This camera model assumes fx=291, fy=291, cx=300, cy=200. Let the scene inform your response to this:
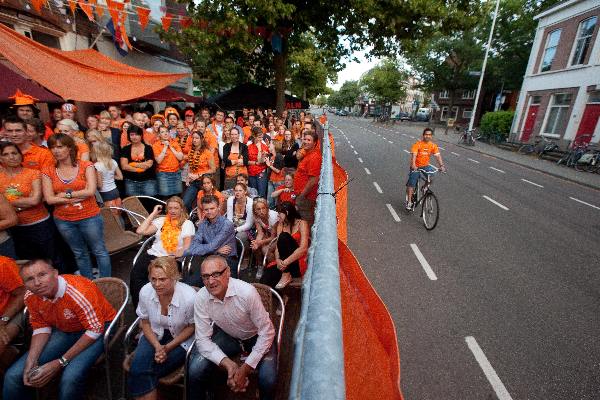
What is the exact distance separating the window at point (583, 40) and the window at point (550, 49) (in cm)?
177

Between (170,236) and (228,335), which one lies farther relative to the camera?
(170,236)

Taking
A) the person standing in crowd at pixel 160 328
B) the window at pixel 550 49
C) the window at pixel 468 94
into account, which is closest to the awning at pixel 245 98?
the person standing in crowd at pixel 160 328

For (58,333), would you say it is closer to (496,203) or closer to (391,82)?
(496,203)

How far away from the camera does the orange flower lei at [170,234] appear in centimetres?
375

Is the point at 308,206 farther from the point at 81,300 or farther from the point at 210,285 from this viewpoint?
the point at 81,300

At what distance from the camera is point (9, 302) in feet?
8.52

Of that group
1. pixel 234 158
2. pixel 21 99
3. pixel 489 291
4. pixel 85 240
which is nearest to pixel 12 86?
pixel 21 99

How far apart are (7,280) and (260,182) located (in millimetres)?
4769

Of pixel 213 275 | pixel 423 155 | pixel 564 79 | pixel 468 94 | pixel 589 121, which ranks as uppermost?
pixel 468 94

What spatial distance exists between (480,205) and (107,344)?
900 cm

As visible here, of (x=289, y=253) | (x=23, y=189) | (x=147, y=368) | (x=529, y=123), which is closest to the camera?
(x=147, y=368)

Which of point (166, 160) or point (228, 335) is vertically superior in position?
point (166, 160)

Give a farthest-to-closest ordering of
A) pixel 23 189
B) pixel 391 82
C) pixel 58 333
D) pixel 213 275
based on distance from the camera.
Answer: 1. pixel 391 82
2. pixel 23 189
3. pixel 58 333
4. pixel 213 275

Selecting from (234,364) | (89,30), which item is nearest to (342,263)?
(234,364)
